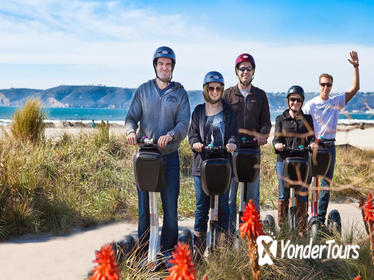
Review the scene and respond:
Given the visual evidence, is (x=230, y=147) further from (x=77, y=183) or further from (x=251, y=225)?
(x=77, y=183)

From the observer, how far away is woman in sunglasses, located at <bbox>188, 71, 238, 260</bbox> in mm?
3371

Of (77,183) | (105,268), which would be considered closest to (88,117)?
(77,183)

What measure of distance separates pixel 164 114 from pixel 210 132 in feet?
1.49

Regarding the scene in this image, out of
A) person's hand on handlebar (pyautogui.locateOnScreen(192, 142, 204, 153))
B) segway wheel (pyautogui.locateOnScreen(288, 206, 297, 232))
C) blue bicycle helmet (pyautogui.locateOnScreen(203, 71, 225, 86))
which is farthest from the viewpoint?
segway wheel (pyautogui.locateOnScreen(288, 206, 297, 232))

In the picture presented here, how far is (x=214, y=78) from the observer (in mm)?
3344

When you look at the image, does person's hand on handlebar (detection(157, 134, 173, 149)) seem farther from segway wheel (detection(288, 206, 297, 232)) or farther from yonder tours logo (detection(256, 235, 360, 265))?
segway wheel (detection(288, 206, 297, 232))

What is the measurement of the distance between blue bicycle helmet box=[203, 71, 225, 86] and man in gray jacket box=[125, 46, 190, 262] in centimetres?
24

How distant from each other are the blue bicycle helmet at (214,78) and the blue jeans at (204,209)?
0.85 m

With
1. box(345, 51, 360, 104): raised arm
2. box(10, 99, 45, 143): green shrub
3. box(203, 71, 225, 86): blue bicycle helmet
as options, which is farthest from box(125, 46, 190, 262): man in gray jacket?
box(10, 99, 45, 143): green shrub

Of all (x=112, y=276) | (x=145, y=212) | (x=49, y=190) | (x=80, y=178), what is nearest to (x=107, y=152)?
(x=80, y=178)

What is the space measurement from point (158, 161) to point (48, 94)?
20364 cm

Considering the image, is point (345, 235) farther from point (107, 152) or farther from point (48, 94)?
point (48, 94)

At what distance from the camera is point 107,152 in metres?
7.48

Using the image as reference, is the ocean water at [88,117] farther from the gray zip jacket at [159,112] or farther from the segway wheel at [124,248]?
the segway wheel at [124,248]
